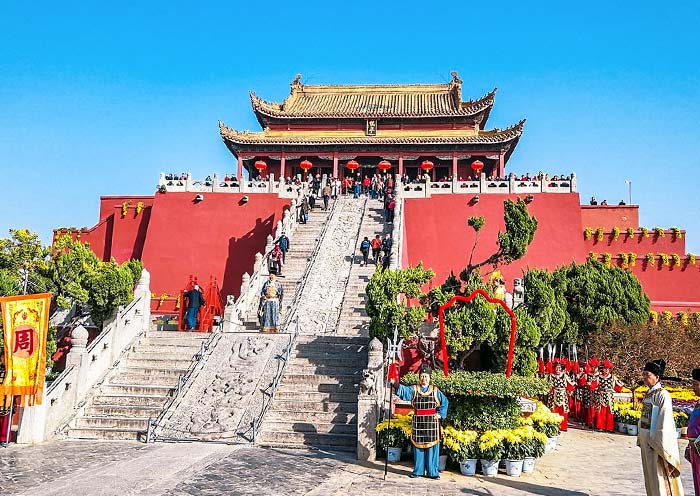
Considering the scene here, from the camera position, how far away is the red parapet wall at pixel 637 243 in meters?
20.9

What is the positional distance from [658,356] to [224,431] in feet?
34.8

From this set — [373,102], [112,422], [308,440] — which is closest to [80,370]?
[112,422]

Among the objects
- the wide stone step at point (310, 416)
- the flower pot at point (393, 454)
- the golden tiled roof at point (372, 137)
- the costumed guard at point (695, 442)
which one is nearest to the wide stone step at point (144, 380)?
the wide stone step at point (310, 416)

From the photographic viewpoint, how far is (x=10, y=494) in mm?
6094

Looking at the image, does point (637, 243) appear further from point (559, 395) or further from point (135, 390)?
point (135, 390)

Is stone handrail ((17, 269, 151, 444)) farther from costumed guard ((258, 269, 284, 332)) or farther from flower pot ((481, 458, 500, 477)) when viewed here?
flower pot ((481, 458, 500, 477))

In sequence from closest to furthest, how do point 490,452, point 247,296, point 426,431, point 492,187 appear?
point 426,431
point 490,452
point 247,296
point 492,187

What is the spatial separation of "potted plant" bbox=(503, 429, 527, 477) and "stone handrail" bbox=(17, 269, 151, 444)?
6.32m

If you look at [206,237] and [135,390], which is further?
[206,237]

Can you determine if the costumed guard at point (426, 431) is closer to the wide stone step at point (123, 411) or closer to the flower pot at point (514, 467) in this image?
the flower pot at point (514, 467)

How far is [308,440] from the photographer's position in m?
8.84

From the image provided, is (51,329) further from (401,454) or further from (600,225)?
(600,225)

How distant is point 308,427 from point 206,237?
13284 millimetres

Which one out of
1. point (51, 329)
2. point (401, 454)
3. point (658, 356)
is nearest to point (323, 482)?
point (401, 454)
